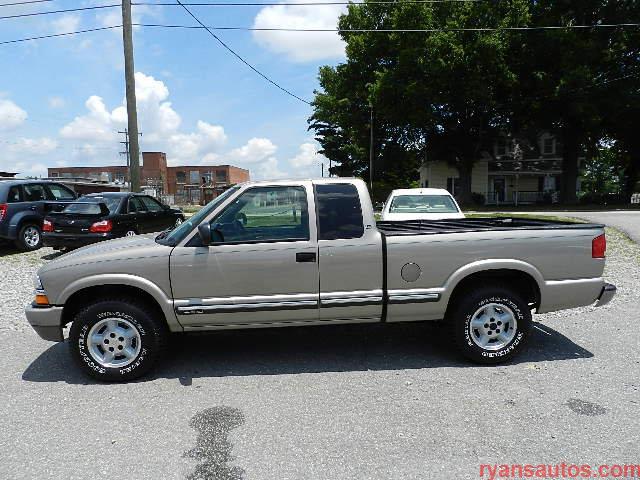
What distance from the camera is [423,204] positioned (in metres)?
10.1

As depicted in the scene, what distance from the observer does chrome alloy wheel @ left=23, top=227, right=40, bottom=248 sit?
10914 millimetres

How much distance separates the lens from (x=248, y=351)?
4676 mm

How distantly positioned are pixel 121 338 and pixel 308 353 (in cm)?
178

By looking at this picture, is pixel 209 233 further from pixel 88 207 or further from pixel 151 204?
pixel 151 204

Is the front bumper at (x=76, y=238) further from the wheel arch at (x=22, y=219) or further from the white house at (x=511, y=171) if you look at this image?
the white house at (x=511, y=171)

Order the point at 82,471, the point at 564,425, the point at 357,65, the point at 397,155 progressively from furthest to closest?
1. the point at 397,155
2. the point at 357,65
3. the point at 564,425
4. the point at 82,471

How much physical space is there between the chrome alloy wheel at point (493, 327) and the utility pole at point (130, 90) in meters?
12.3

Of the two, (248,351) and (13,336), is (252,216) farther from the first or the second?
(13,336)

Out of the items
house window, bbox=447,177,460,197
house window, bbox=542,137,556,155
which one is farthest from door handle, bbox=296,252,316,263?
house window, bbox=542,137,556,155

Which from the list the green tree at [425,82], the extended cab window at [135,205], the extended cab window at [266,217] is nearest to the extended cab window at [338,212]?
the extended cab window at [266,217]

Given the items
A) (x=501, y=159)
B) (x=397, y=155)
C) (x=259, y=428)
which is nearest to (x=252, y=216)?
(x=259, y=428)

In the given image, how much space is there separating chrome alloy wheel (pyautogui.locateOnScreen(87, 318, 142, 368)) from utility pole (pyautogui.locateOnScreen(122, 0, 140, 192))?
10.8 meters

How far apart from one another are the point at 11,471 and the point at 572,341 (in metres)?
5.07

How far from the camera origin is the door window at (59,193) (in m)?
11.7
